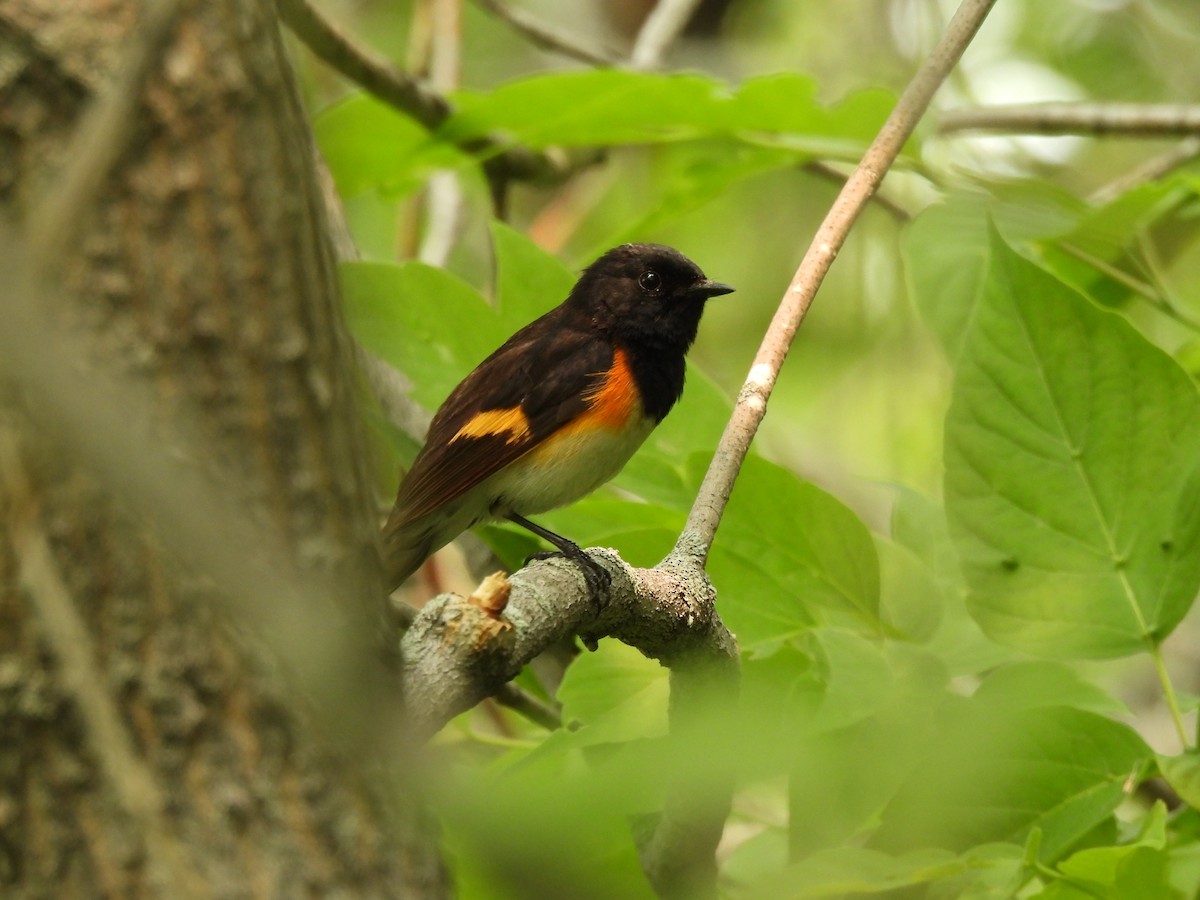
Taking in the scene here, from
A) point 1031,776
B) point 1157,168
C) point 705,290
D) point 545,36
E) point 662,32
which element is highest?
point 662,32

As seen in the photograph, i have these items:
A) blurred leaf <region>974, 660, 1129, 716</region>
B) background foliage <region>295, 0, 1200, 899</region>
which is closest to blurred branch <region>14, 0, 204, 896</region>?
background foliage <region>295, 0, 1200, 899</region>

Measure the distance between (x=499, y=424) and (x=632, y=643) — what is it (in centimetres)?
126

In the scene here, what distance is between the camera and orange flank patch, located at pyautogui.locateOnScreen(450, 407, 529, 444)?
123 inches

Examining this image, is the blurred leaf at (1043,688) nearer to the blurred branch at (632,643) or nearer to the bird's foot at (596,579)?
the blurred branch at (632,643)

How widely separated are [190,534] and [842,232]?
5.93 feet

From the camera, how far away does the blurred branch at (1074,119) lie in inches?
150

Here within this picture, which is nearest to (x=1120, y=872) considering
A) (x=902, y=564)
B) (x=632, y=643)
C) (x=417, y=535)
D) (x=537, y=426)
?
(x=632, y=643)

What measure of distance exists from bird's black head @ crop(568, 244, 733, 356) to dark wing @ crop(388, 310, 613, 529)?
140 millimetres

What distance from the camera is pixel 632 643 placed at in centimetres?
201

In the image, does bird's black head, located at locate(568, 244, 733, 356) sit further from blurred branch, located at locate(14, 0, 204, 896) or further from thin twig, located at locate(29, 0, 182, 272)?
thin twig, located at locate(29, 0, 182, 272)

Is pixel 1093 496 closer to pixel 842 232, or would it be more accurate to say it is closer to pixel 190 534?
pixel 842 232

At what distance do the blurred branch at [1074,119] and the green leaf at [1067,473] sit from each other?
1.85 m

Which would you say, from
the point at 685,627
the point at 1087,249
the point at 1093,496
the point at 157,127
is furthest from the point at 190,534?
the point at 1087,249

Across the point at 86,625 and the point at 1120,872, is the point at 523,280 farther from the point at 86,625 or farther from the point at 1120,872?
the point at 86,625
